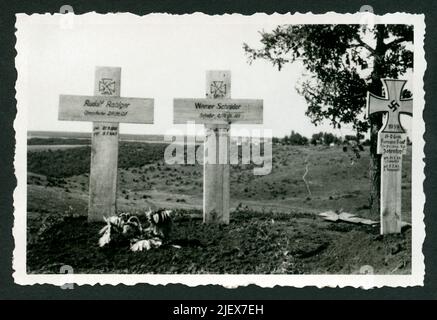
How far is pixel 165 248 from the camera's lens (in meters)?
6.56

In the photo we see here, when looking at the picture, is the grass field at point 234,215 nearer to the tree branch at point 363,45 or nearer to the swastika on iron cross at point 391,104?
the swastika on iron cross at point 391,104

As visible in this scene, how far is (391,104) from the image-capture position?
6750mm

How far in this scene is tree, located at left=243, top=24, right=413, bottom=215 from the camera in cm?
679

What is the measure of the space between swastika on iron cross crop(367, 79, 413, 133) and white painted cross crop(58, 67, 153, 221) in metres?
2.86

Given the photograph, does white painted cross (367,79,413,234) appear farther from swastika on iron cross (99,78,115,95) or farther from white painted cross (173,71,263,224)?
swastika on iron cross (99,78,115,95)

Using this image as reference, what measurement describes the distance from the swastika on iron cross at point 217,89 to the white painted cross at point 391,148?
1.86 m

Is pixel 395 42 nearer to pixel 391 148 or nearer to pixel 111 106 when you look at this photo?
pixel 391 148

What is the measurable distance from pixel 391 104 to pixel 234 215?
2.48 m

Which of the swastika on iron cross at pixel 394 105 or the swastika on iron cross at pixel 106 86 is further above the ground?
the swastika on iron cross at pixel 106 86

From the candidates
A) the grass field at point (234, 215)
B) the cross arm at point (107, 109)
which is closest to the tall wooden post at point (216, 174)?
the grass field at point (234, 215)

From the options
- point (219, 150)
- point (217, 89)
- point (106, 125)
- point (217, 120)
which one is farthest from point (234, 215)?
point (106, 125)

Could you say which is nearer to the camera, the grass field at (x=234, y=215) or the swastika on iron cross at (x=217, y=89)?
the grass field at (x=234, y=215)

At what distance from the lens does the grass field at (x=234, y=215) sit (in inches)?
256
